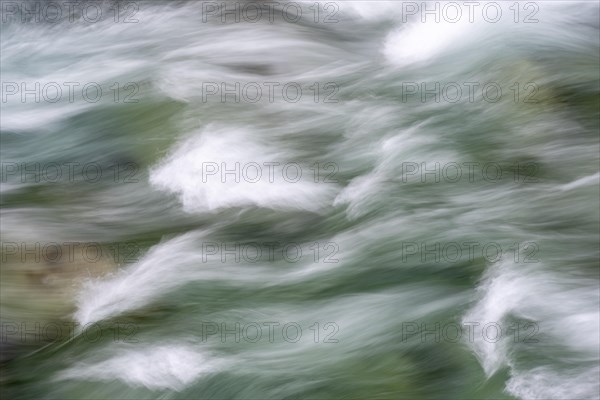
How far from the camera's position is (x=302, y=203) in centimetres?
525

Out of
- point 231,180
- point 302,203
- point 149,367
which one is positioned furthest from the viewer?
point 231,180

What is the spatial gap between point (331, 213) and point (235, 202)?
639 millimetres

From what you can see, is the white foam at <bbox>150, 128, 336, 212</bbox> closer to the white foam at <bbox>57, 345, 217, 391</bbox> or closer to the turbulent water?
the turbulent water

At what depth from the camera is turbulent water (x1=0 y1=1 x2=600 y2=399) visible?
14.6ft

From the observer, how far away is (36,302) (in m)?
4.68

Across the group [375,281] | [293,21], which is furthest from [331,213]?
[293,21]

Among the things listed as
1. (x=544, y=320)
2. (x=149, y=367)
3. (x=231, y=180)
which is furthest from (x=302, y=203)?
(x=544, y=320)

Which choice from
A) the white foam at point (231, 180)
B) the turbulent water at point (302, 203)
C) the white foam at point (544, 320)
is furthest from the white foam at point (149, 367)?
the white foam at point (544, 320)

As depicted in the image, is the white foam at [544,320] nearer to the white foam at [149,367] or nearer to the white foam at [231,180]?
the white foam at [231,180]

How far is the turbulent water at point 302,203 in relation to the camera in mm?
4453

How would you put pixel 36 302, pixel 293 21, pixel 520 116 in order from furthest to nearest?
pixel 293 21, pixel 520 116, pixel 36 302

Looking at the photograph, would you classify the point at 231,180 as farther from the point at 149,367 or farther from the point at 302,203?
the point at 149,367

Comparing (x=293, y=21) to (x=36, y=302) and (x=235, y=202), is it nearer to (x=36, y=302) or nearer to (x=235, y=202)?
(x=235, y=202)

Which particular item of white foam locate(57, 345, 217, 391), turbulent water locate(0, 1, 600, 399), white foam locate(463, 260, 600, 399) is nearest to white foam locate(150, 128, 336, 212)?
turbulent water locate(0, 1, 600, 399)
